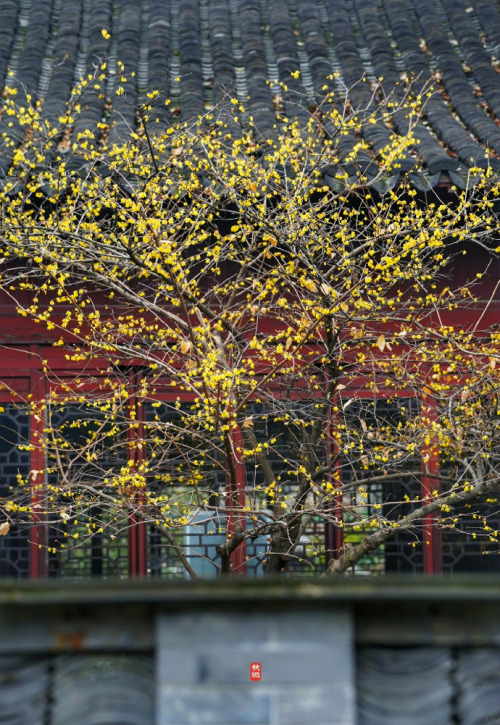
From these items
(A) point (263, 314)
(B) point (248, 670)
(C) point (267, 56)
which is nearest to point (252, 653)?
(B) point (248, 670)

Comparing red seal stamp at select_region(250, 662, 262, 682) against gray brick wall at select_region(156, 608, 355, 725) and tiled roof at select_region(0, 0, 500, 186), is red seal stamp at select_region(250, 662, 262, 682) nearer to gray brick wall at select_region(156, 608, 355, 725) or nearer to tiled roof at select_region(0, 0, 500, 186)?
gray brick wall at select_region(156, 608, 355, 725)

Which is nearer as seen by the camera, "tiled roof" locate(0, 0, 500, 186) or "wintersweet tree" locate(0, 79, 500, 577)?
"wintersweet tree" locate(0, 79, 500, 577)

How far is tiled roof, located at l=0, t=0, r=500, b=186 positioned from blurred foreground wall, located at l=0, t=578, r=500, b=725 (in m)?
4.21

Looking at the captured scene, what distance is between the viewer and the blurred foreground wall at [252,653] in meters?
3.03

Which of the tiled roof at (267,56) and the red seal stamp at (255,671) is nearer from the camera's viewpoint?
the red seal stamp at (255,671)

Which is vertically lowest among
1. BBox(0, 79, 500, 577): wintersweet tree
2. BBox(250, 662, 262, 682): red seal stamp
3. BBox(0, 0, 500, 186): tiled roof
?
BBox(250, 662, 262, 682): red seal stamp

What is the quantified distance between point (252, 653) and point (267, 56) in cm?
667

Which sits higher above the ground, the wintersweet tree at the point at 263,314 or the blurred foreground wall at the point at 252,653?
the wintersweet tree at the point at 263,314

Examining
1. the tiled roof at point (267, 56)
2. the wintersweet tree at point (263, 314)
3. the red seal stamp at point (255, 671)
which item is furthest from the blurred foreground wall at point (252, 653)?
the tiled roof at point (267, 56)

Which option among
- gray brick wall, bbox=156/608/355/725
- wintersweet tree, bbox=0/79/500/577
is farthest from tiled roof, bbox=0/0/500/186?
gray brick wall, bbox=156/608/355/725

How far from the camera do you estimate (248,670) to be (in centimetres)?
304

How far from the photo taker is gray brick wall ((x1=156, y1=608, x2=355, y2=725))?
3031 millimetres

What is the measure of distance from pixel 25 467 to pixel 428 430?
3.14 metres

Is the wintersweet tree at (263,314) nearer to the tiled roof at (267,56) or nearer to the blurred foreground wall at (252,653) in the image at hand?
the tiled roof at (267,56)
